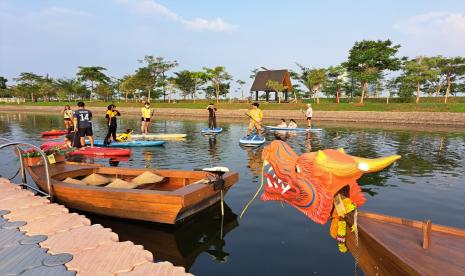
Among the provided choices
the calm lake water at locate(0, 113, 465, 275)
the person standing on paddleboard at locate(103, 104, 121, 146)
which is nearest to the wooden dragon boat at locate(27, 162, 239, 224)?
the calm lake water at locate(0, 113, 465, 275)

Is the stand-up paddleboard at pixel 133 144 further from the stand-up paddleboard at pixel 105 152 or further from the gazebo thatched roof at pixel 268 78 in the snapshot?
the gazebo thatched roof at pixel 268 78

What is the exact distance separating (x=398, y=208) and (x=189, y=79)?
68.4m

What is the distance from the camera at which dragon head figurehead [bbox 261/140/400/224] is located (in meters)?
4.10

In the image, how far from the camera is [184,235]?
6.92 meters

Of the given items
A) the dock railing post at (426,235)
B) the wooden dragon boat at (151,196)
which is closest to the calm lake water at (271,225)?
the wooden dragon boat at (151,196)

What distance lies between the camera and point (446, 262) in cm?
345

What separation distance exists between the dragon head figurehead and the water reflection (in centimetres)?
225

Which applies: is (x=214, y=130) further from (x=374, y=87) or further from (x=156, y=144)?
(x=374, y=87)

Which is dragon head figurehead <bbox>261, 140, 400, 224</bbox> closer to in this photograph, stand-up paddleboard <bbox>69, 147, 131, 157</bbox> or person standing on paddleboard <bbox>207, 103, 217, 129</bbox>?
stand-up paddleboard <bbox>69, 147, 131, 157</bbox>

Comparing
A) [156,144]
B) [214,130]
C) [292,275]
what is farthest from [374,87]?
[292,275]

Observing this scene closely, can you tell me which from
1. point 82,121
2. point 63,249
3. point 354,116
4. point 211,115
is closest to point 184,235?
point 63,249

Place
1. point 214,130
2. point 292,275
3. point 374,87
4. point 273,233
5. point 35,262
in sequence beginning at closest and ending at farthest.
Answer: point 35,262 → point 292,275 → point 273,233 → point 214,130 → point 374,87

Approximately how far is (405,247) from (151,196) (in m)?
4.87

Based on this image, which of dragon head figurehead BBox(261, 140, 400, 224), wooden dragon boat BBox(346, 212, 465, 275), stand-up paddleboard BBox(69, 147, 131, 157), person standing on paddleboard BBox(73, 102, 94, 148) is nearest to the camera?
wooden dragon boat BBox(346, 212, 465, 275)
